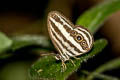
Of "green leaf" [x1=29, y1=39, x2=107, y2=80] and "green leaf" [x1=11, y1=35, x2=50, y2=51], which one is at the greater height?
"green leaf" [x1=11, y1=35, x2=50, y2=51]

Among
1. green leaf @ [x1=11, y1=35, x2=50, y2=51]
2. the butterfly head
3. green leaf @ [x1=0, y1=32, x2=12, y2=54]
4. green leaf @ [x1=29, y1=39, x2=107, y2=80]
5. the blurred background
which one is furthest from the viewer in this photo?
the blurred background

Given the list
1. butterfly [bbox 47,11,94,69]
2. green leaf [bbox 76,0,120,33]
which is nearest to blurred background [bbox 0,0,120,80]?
green leaf [bbox 76,0,120,33]

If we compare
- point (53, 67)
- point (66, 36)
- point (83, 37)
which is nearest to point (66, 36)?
point (66, 36)

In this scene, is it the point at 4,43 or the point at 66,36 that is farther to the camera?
the point at 4,43

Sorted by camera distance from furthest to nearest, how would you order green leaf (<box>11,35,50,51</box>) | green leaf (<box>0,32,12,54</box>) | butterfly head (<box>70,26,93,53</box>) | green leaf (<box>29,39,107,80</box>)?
1. green leaf (<box>11,35,50,51</box>)
2. green leaf (<box>0,32,12,54</box>)
3. butterfly head (<box>70,26,93,53</box>)
4. green leaf (<box>29,39,107,80</box>)

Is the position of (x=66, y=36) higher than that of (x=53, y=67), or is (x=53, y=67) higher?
(x=66, y=36)

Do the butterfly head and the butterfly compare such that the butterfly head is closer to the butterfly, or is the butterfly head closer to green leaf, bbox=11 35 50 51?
the butterfly

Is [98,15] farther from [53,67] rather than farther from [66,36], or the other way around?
[53,67]
